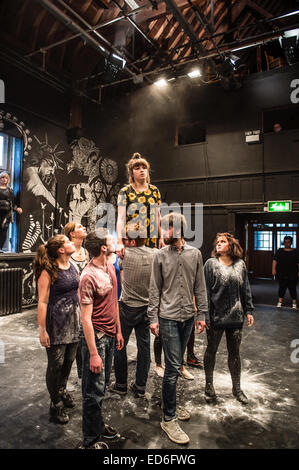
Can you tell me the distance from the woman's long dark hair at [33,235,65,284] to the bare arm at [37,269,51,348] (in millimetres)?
38

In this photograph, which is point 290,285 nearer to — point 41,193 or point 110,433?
point 110,433

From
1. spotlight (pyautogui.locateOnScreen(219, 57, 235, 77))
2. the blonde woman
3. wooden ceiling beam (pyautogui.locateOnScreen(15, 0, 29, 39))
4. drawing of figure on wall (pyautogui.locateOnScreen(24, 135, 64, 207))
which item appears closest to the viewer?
the blonde woman

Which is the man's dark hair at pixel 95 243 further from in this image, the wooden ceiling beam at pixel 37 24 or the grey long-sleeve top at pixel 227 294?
the wooden ceiling beam at pixel 37 24

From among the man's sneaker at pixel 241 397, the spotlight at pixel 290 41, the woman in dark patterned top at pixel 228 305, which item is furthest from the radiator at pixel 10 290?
the spotlight at pixel 290 41

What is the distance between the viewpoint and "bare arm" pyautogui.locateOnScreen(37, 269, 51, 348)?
7.45ft

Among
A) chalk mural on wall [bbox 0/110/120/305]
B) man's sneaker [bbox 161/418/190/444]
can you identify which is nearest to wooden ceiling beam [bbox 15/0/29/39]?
chalk mural on wall [bbox 0/110/120/305]

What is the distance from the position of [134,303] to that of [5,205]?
177 inches

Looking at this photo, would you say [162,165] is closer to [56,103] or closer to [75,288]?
[56,103]

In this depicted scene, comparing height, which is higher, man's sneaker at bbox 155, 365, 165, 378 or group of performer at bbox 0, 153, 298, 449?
group of performer at bbox 0, 153, 298, 449

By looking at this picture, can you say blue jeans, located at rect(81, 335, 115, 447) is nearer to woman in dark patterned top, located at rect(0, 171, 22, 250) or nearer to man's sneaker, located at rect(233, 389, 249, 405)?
man's sneaker, located at rect(233, 389, 249, 405)

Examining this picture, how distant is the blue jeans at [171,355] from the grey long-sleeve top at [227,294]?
55cm

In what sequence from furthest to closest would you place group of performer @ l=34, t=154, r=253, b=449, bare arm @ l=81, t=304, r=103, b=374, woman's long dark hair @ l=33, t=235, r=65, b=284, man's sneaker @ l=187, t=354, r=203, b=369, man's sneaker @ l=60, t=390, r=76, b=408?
man's sneaker @ l=187, t=354, r=203, b=369, man's sneaker @ l=60, t=390, r=76, b=408, woman's long dark hair @ l=33, t=235, r=65, b=284, group of performer @ l=34, t=154, r=253, b=449, bare arm @ l=81, t=304, r=103, b=374

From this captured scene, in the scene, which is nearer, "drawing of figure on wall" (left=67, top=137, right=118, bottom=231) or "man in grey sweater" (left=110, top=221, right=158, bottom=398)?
"man in grey sweater" (left=110, top=221, right=158, bottom=398)
